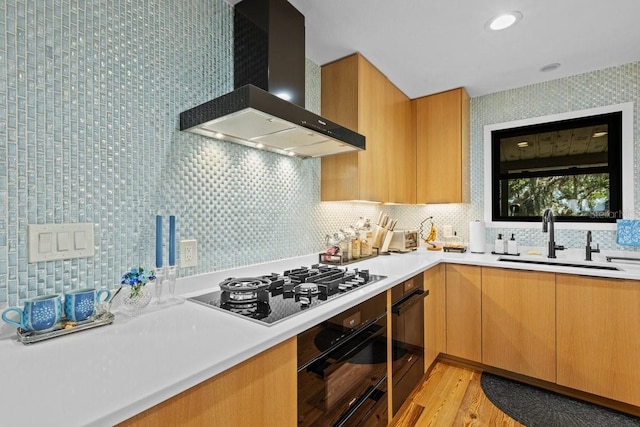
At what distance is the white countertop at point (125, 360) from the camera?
56 cm

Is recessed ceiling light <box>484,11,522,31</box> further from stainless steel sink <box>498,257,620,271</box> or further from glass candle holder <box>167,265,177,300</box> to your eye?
glass candle holder <box>167,265,177,300</box>

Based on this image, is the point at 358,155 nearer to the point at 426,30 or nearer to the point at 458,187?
the point at 426,30

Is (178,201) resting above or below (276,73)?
below

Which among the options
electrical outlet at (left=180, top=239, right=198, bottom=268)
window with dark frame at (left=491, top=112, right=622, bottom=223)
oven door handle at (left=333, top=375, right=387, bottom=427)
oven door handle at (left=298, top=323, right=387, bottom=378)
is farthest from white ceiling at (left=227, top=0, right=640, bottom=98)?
oven door handle at (left=333, top=375, right=387, bottom=427)

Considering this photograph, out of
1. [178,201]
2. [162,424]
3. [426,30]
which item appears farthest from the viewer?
[426,30]

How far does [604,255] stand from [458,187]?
1.14m

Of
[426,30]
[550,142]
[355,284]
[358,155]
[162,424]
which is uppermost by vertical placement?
[426,30]

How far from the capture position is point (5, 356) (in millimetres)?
765

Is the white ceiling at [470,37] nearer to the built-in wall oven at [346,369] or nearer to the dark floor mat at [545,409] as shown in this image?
the built-in wall oven at [346,369]

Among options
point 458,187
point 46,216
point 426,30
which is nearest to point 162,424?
point 46,216

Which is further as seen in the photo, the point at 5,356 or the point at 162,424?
the point at 5,356

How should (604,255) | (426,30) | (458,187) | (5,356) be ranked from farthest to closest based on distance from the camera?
(458,187)
(604,255)
(426,30)
(5,356)

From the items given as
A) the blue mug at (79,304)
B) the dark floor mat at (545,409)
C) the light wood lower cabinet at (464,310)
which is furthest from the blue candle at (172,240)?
the dark floor mat at (545,409)

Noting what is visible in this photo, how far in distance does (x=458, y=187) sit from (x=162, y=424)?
2.67m
